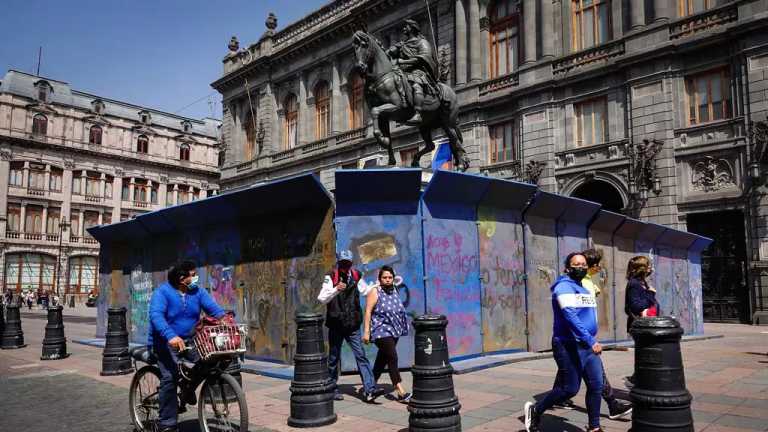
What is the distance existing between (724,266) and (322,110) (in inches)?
1057

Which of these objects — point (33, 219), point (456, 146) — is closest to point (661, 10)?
point (456, 146)

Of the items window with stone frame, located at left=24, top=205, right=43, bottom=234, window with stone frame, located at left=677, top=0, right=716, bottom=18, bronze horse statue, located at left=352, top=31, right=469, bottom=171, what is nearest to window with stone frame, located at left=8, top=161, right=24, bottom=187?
window with stone frame, located at left=24, top=205, right=43, bottom=234

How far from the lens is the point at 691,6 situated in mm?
22562

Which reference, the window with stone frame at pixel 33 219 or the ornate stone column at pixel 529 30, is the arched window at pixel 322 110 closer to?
the ornate stone column at pixel 529 30

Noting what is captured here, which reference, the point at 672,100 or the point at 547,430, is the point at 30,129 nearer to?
the point at 672,100

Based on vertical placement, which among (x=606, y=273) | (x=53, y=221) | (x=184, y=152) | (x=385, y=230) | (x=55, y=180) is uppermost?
(x=184, y=152)

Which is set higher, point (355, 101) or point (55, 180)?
point (355, 101)

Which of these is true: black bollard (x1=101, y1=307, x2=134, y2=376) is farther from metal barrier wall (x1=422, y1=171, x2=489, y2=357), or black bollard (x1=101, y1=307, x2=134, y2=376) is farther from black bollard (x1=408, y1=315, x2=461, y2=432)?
black bollard (x1=408, y1=315, x2=461, y2=432)

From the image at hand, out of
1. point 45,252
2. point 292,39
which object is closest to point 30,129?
point 45,252

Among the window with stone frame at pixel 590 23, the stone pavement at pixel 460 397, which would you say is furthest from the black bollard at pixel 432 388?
A: the window with stone frame at pixel 590 23

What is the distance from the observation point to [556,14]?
2656 centimetres

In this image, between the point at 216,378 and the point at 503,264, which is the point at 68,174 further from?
the point at 216,378

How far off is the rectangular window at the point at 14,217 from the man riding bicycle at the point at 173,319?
5905 centimetres

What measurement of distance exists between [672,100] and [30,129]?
57385 mm
